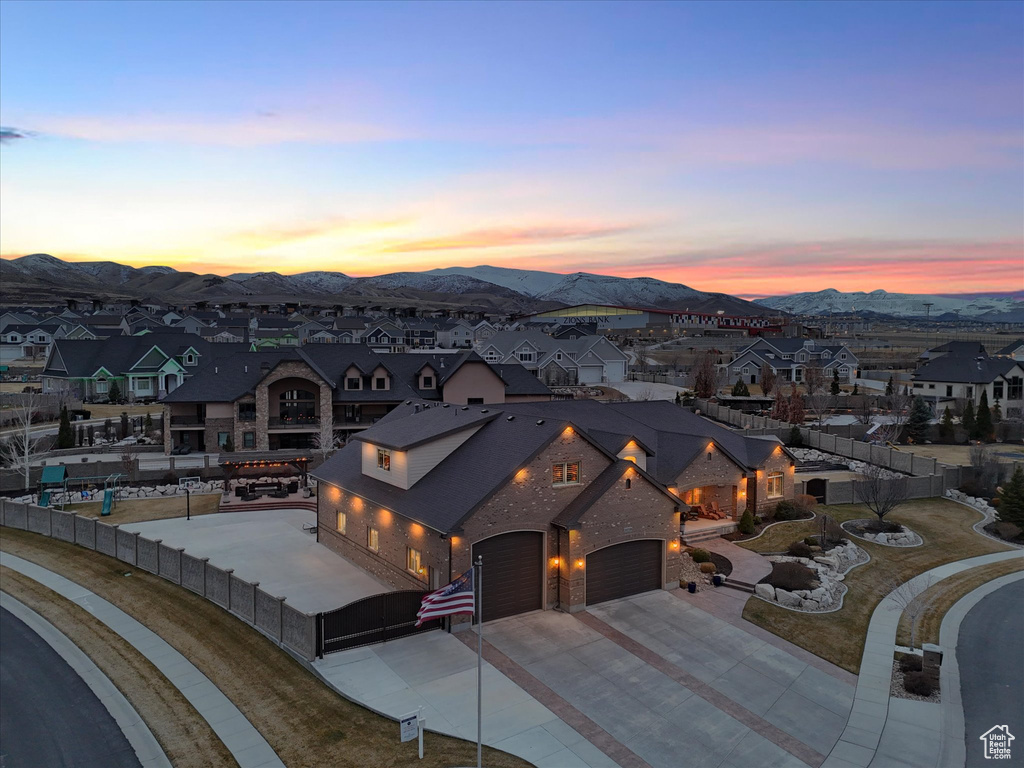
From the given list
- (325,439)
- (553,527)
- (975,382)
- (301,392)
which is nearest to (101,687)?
(553,527)

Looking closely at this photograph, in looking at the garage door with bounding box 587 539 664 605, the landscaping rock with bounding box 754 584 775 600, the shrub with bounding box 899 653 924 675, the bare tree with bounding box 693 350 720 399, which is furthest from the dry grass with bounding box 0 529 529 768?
the bare tree with bounding box 693 350 720 399

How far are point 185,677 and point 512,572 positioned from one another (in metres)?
11.6

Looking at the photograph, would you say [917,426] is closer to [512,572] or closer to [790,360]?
[790,360]

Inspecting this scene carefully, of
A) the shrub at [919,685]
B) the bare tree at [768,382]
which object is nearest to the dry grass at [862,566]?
the shrub at [919,685]

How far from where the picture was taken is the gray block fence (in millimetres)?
21578

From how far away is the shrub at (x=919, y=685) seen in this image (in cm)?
1992

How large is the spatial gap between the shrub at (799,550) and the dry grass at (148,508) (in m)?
34.7

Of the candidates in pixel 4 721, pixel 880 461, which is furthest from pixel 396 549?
pixel 880 461

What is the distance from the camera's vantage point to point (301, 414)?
198ft

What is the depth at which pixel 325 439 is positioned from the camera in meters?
55.8

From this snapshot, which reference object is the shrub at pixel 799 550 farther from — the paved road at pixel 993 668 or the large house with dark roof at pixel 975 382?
the large house with dark roof at pixel 975 382

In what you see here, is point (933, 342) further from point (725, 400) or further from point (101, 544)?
point (101, 544)

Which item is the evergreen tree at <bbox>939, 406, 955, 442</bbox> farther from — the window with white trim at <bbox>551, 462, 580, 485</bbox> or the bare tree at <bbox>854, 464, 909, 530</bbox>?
the window with white trim at <bbox>551, 462, 580, 485</bbox>

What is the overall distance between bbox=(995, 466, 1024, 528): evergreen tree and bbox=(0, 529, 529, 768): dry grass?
3673 centimetres
